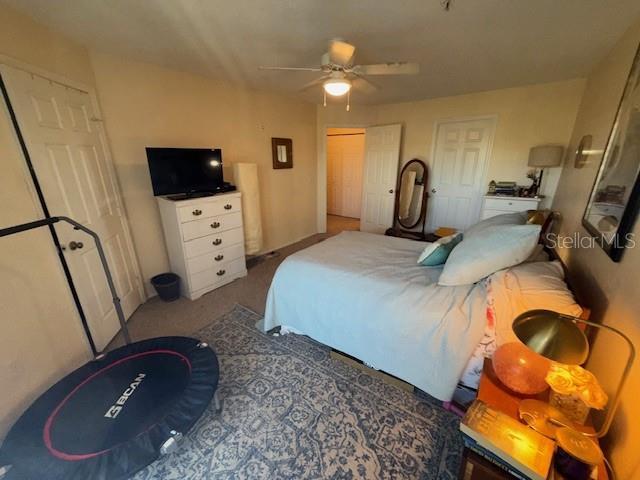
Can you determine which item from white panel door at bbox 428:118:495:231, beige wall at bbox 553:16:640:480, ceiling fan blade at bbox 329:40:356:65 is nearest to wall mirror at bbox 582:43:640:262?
beige wall at bbox 553:16:640:480

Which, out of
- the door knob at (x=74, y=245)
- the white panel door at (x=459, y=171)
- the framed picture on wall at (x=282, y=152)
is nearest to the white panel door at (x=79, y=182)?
the door knob at (x=74, y=245)

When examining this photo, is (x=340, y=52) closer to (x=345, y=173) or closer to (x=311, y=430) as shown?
(x=311, y=430)

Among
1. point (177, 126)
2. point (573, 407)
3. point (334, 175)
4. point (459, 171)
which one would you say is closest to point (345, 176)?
point (334, 175)

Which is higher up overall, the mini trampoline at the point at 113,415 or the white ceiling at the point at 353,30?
the white ceiling at the point at 353,30

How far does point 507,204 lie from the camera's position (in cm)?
331

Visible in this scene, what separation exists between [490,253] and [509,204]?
2396 millimetres

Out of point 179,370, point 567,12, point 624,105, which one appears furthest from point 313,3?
point 179,370

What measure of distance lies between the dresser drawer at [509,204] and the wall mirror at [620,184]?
181 centimetres

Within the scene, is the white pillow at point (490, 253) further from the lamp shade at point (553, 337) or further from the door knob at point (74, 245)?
the door knob at point (74, 245)

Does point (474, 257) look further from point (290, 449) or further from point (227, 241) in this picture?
point (227, 241)

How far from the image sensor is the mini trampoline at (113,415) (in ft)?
3.54

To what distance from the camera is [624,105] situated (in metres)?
1.48

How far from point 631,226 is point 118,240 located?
339 centimetres

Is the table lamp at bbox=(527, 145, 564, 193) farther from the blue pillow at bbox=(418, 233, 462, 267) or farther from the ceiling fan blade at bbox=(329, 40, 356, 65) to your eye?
the ceiling fan blade at bbox=(329, 40, 356, 65)
